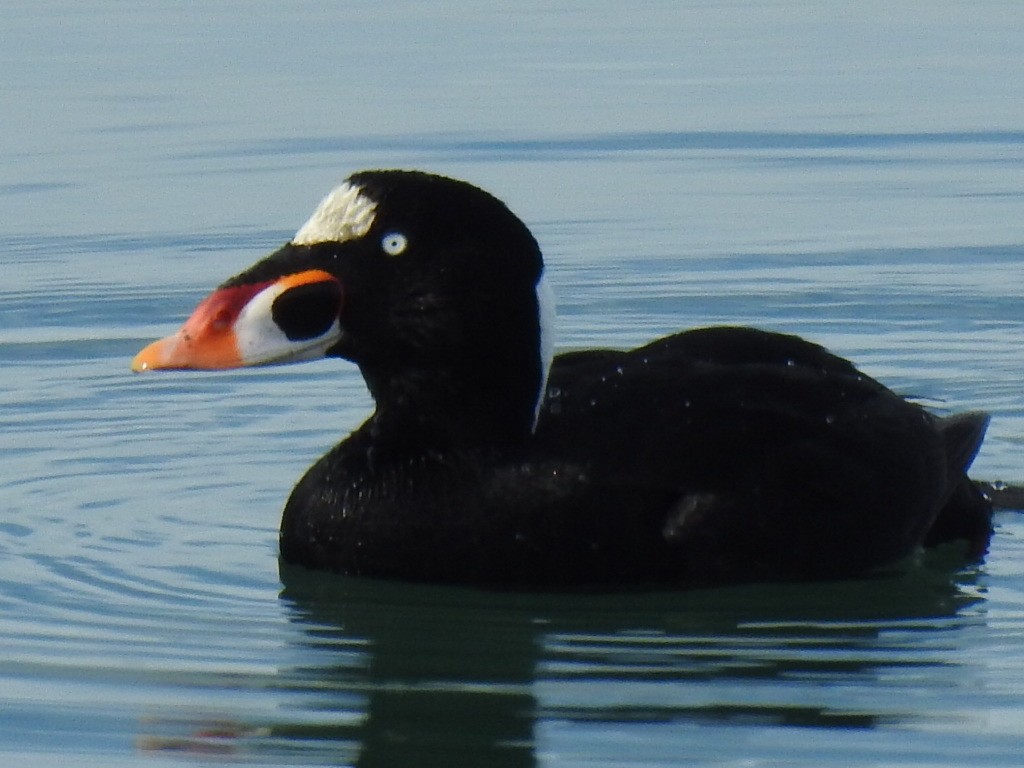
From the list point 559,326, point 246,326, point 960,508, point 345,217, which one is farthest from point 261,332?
point 559,326

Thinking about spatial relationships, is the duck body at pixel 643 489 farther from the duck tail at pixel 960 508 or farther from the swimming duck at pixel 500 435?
the duck tail at pixel 960 508

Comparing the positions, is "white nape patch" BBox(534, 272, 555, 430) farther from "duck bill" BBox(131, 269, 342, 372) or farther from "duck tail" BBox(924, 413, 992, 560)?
"duck tail" BBox(924, 413, 992, 560)

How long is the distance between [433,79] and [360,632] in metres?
8.43

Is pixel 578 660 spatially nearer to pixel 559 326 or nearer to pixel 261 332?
pixel 261 332

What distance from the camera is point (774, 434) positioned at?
22.4 feet

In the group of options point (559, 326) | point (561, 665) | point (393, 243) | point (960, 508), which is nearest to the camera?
point (561, 665)

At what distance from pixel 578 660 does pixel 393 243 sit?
1119 millimetres

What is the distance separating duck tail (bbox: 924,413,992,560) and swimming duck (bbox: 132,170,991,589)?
408mm

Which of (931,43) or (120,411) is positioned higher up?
(931,43)

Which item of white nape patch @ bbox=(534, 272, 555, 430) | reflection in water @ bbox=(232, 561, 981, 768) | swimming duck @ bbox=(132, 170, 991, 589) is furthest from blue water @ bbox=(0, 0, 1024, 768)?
white nape patch @ bbox=(534, 272, 555, 430)

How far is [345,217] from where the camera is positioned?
6566mm

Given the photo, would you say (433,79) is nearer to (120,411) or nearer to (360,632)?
(120,411)

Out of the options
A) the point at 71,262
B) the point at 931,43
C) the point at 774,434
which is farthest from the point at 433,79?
the point at 774,434

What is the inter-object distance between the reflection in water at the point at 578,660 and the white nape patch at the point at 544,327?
0.52 metres
